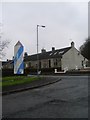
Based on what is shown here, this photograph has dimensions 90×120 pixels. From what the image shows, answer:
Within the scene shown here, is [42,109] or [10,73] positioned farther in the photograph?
[10,73]

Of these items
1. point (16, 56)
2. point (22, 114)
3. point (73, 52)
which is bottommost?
point (22, 114)

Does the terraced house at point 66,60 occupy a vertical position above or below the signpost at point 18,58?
above

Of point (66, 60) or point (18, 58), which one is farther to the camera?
point (66, 60)

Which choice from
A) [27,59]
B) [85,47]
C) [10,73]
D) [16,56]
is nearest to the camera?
[16,56]

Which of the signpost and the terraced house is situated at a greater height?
the terraced house

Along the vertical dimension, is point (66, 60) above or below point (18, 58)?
above

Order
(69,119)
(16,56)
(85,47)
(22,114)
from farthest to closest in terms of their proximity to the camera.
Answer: (85,47) → (22,114) → (69,119) → (16,56)

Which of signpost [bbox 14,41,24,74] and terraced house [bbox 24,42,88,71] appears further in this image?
terraced house [bbox 24,42,88,71]

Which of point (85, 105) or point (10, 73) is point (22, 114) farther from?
point (10, 73)

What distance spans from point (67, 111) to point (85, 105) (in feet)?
4.38

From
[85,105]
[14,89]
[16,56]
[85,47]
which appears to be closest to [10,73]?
[14,89]

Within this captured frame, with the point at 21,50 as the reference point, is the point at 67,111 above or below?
below

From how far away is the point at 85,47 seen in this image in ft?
264

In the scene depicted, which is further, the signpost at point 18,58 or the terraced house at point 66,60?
the terraced house at point 66,60
